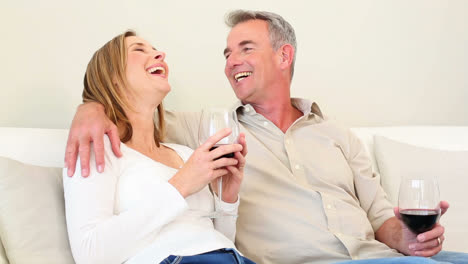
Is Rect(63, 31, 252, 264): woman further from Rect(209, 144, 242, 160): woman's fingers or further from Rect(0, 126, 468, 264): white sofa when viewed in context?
Rect(0, 126, 468, 264): white sofa

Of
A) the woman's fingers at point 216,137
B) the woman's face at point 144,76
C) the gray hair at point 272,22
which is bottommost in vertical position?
the woman's fingers at point 216,137

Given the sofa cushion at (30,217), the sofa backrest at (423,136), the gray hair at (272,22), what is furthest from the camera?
the sofa backrest at (423,136)

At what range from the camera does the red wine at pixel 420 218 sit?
1.53 m

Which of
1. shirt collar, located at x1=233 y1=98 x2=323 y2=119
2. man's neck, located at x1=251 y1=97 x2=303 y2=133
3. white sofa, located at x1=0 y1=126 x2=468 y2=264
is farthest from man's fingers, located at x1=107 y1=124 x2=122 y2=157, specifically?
man's neck, located at x1=251 y1=97 x2=303 y2=133

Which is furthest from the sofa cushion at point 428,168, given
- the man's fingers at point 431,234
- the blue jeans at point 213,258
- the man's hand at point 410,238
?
the blue jeans at point 213,258

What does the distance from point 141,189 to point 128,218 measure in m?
0.13

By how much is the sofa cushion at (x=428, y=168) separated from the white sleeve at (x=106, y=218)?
1160 millimetres

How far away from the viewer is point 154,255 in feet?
4.77

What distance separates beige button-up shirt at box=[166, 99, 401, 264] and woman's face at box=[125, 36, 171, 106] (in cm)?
28

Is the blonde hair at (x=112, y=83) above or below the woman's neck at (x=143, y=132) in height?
above

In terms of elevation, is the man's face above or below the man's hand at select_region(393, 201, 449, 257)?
above

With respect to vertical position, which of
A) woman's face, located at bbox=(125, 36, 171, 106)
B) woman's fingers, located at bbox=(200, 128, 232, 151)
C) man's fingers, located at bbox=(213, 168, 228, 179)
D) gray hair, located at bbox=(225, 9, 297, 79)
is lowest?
man's fingers, located at bbox=(213, 168, 228, 179)

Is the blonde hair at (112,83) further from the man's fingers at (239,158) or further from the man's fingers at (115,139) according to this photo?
the man's fingers at (239,158)

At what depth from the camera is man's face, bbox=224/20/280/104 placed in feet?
7.18
